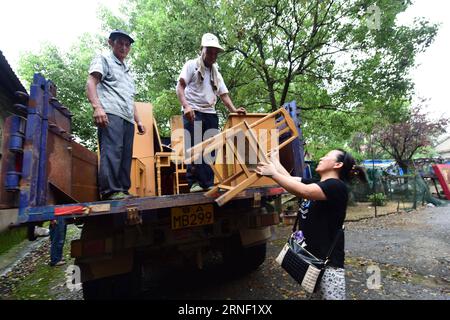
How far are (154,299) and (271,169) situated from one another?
2205 millimetres

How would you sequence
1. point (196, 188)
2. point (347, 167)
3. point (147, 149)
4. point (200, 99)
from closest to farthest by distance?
point (347, 167) < point (196, 188) < point (200, 99) < point (147, 149)

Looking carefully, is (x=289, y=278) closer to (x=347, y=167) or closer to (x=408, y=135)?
(x=347, y=167)

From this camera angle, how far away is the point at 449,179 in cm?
1188

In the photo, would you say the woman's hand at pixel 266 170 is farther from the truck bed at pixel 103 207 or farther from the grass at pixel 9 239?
the grass at pixel 9 239

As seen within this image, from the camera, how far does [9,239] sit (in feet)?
21.3

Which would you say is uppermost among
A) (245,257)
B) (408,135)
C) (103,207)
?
(408,135)

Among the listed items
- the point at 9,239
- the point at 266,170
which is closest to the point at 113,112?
the point at 266,170

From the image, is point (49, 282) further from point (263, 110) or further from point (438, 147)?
point (438, 147)

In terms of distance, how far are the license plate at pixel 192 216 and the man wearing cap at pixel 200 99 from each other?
339 mm

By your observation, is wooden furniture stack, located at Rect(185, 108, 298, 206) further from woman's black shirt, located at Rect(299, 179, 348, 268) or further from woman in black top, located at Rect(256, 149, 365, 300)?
woman's black shirt, located at Rect(299, 179, 348, 268)

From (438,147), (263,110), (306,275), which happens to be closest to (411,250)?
(306,275)

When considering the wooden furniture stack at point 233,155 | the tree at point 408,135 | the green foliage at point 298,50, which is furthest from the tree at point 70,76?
the tree at point 408,135

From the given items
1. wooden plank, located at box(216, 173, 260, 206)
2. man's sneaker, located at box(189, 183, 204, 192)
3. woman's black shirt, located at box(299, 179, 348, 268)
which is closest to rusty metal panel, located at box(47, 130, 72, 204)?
man's sneaker, located at box(189, 183, 204, 192)

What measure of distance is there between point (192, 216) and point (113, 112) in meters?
1.25
